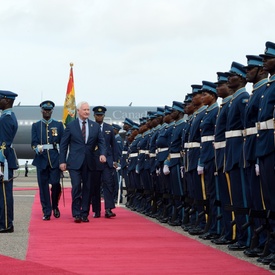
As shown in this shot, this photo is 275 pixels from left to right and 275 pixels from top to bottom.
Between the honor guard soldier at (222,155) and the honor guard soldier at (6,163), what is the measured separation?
2704 millimetres

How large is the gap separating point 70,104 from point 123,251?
57.4 ft

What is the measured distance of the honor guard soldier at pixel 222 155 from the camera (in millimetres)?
9742

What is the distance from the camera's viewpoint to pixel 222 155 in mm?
9734

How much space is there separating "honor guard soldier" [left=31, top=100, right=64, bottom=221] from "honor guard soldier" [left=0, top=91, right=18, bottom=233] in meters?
2.58

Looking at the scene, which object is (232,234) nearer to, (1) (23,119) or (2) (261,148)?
(2) (261,148)

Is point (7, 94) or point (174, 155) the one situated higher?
point (7, 94)

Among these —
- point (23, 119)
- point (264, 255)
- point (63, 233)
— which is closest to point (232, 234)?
point (264, 255)

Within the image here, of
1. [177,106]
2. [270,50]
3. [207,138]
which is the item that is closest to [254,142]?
[270,50]

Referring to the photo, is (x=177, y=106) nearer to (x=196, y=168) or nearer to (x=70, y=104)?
(x=196, y=168)

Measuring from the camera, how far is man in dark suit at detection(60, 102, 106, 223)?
44.3 feet

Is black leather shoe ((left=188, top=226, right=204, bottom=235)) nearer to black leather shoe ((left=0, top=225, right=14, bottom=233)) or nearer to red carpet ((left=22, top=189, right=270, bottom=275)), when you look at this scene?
red carpet ((left=22, top=189, right=270, bottom=275))

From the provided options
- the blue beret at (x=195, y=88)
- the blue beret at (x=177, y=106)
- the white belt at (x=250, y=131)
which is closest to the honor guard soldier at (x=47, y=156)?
the blue beret at (x=177, y=106)

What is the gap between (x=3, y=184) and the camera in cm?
1109

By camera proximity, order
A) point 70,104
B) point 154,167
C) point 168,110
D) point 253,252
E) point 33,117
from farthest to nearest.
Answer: point 33,117, point 70,104, point 154,167, point 168,110, point 253,252
